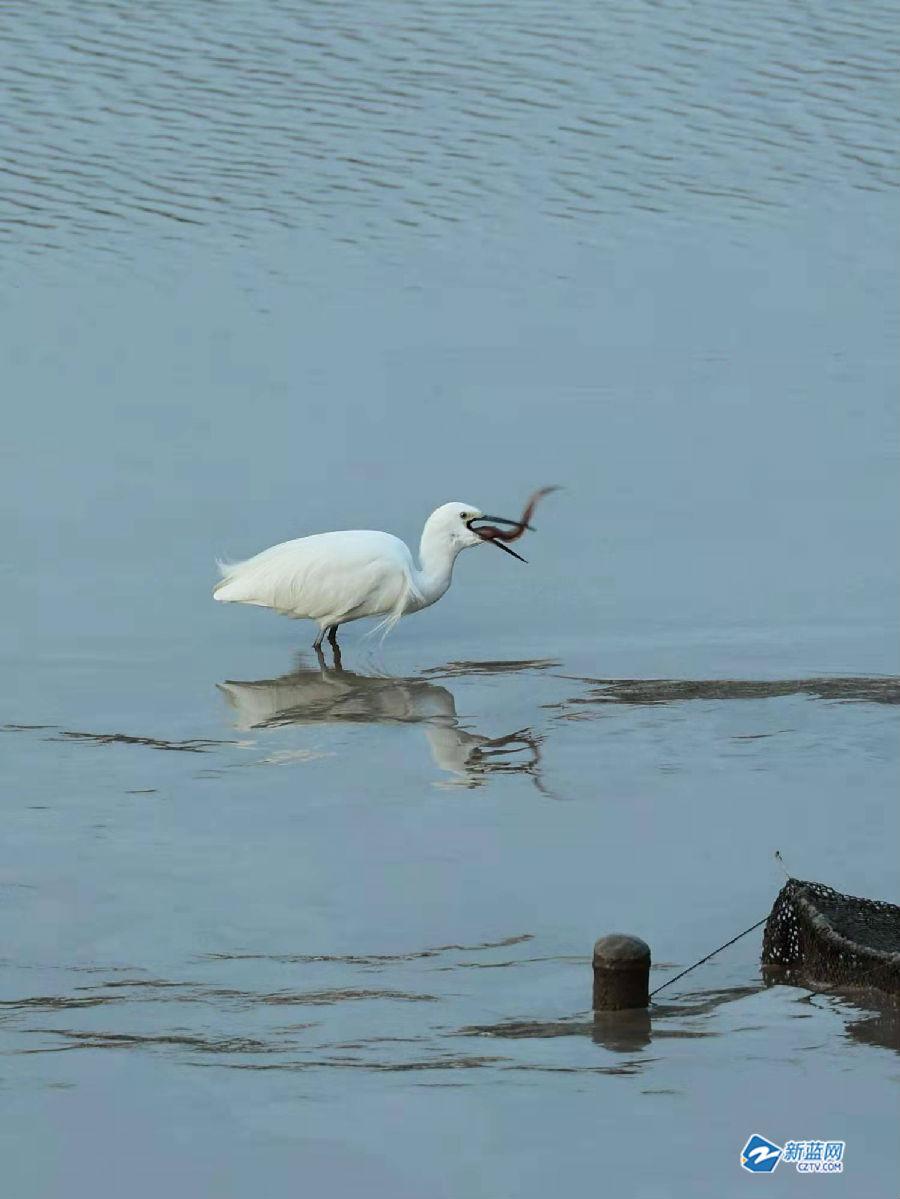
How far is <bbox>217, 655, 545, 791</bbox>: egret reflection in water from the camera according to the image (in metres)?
8.73

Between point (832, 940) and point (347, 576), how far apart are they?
454cm

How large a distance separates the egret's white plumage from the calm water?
0.28m

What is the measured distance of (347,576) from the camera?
10375mm

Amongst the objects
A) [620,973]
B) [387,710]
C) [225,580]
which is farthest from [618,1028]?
[225,580]

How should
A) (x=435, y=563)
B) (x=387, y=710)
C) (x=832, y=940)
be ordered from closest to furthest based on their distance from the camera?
(x=832, y=940)
(x=387, y=710)
(x=435, y=563)

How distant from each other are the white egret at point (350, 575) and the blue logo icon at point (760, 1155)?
524 centimetres

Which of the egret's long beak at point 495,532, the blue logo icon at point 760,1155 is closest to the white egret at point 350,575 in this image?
the egret's long beak at point 495,532

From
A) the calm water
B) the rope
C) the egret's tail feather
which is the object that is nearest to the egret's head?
the calm water

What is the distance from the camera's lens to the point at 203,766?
28.3 ft

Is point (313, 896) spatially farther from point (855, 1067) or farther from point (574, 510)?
point (574, 510)

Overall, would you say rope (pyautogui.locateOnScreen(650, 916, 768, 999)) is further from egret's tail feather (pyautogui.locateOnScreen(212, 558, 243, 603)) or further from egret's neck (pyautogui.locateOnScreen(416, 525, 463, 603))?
egret's tail feather (pyautogui.locateOnScreen(212, 558, 243, 603))

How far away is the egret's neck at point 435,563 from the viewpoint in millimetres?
10617

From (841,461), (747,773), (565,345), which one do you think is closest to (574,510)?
(841,461)

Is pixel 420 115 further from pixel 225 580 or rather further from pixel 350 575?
pixel 350 575
